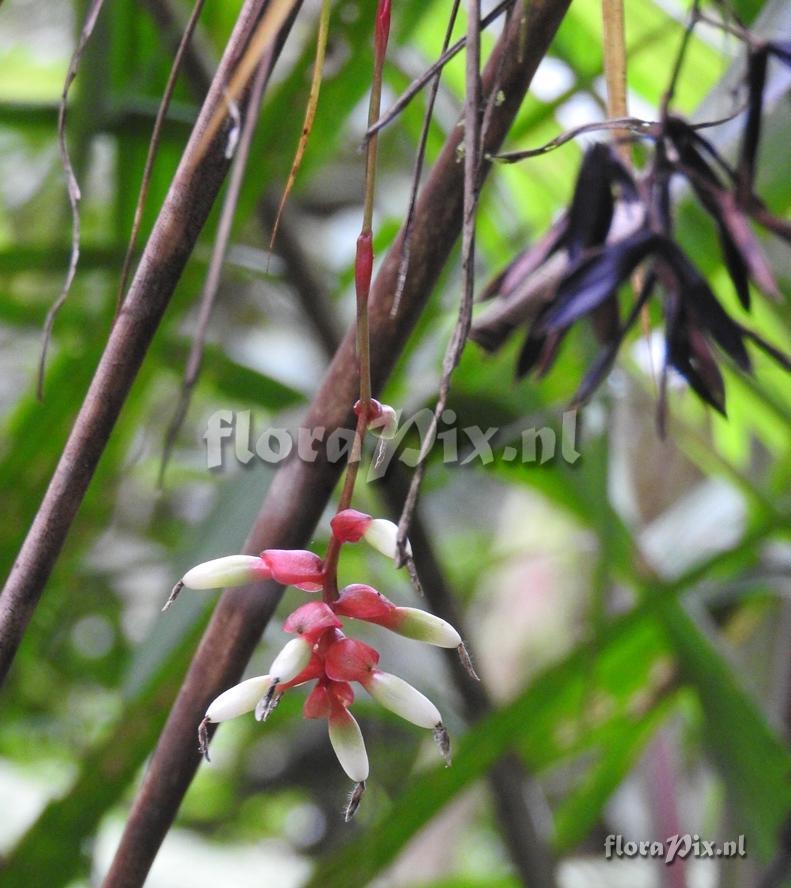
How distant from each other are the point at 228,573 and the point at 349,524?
0.03 meters

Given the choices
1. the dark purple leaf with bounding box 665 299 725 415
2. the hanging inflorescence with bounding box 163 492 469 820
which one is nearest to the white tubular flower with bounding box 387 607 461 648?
the hanging inflorescence with bounding box 163 492 469 820

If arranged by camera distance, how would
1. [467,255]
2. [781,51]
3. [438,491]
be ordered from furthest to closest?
[438,491] < [781,51] < [467,255]

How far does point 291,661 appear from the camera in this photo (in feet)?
0.61

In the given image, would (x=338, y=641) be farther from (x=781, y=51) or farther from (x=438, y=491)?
(x=438, y=491)

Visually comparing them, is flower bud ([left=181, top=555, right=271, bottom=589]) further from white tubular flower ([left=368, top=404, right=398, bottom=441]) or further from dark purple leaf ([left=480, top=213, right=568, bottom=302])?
dark purple leaf ([left=480, top=213, right=568, bottom=302])

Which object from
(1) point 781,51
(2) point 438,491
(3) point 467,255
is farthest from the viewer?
(2) point 438,491

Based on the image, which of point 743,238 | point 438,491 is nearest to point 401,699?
point 743,238

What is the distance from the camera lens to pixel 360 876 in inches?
22.8

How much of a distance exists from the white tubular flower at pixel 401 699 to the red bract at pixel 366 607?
0.01m

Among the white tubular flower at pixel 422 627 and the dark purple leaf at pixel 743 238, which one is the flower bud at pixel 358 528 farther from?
the dark purple leaf at pixel 743 238

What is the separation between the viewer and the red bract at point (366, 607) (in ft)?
0.64

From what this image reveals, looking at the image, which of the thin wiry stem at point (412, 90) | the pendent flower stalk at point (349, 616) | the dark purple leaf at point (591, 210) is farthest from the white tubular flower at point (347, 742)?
the dark purple leaf at point (591, 210)

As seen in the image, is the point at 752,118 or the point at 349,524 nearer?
the point at 349,524

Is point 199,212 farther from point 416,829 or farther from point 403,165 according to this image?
point 403,165
